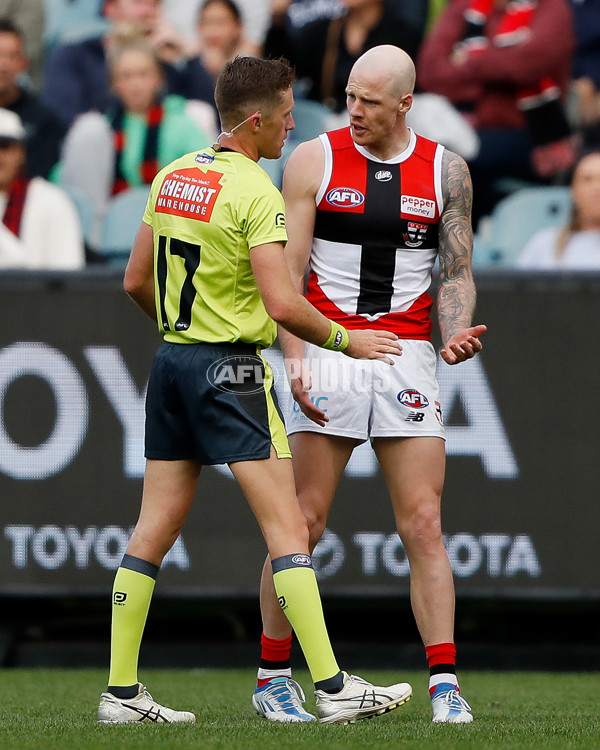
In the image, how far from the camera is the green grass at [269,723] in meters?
3.61

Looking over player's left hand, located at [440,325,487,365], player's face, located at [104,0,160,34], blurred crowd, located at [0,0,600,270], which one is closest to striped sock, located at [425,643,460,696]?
player's left hand, located at [440,325,487,365]

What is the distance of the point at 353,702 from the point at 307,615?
312mm

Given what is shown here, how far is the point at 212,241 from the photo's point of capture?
13.1 ft

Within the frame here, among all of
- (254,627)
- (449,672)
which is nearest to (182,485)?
(449,672)

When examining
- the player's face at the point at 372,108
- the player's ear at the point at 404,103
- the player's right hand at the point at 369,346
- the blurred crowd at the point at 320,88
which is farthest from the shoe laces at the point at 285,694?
the blurred crowd at the point at 320,88

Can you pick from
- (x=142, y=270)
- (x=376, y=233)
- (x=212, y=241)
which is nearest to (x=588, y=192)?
(x=376, y=233)

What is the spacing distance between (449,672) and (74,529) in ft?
7.90

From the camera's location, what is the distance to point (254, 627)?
6551mm

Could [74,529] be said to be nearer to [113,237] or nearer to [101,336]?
[101,336]

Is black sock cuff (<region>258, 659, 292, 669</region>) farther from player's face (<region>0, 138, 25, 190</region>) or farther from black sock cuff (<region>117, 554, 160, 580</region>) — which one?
player's face (<region>0, 138, 25, 190</region>)

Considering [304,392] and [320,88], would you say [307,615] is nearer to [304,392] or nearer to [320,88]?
[304,392]

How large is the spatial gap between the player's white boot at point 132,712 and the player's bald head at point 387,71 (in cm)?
226

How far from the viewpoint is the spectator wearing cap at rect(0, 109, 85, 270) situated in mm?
7867

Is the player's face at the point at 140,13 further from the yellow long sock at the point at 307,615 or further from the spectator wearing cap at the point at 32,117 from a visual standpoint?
the yellow long sock at the point at 307,615
